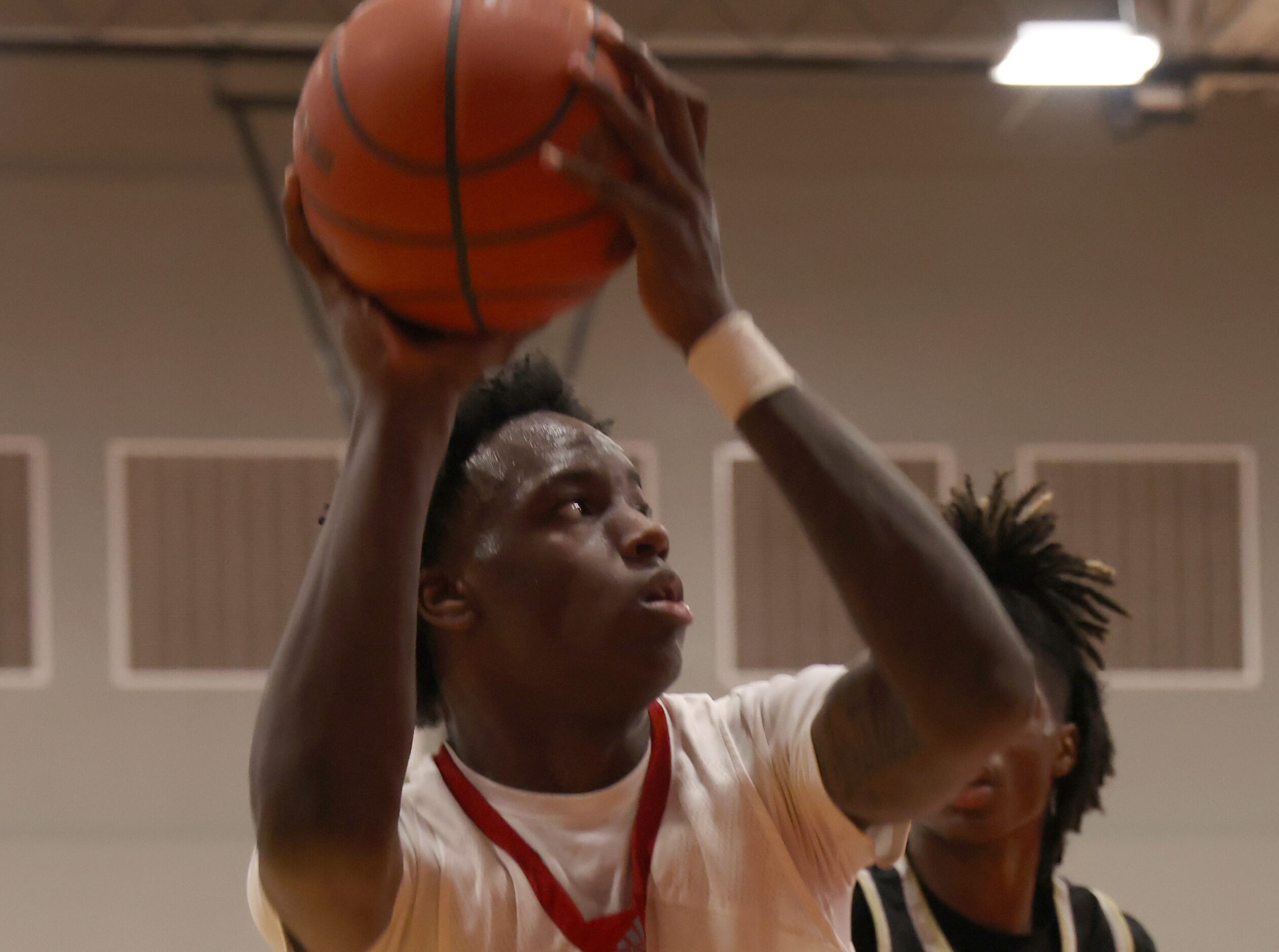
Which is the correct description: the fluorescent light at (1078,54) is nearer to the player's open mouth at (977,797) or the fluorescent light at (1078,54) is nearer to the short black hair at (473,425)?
the player's open mouth at (977,797)

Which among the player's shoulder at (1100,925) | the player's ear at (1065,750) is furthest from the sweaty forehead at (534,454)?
the player's shoulder at (1100,925)

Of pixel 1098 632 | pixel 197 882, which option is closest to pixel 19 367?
pixel 197 882

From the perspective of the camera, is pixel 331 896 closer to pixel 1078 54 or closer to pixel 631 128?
pixel 631 128

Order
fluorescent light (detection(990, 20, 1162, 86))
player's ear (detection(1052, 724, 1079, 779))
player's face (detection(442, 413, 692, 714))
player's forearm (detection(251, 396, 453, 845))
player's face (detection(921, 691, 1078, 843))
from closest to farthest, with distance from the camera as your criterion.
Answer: player's forearm (detection(251, 396, 453, 845)) → player's face (detection(442, 413, 692, 714)) → player's face (detection(921, 691, 1078, 843)) → player's ear (detection(1052, 724, 1079, 779)) → fluorescent light (detection(990, 20, 1162, 86))

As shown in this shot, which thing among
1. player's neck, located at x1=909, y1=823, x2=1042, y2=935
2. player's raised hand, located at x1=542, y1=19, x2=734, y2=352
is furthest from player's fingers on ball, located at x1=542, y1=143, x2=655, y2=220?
player's neck, located at x1=909, y1=823, x2=1042, y2=935

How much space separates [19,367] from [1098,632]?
253 inches

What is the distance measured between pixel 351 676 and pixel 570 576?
1.16 feet

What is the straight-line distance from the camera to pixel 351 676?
1.35m

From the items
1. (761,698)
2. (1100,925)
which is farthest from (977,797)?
(761,698)

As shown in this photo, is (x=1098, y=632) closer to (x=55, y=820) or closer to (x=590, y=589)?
(x=590, y=589)

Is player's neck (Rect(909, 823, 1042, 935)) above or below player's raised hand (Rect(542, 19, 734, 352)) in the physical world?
below

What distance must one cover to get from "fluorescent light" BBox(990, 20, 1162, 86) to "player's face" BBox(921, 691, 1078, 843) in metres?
3.80

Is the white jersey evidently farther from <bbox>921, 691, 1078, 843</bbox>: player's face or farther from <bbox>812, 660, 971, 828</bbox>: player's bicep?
<bbox>921, 691, 1078, 843</bbox>: player's face

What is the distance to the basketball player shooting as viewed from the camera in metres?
1.35
